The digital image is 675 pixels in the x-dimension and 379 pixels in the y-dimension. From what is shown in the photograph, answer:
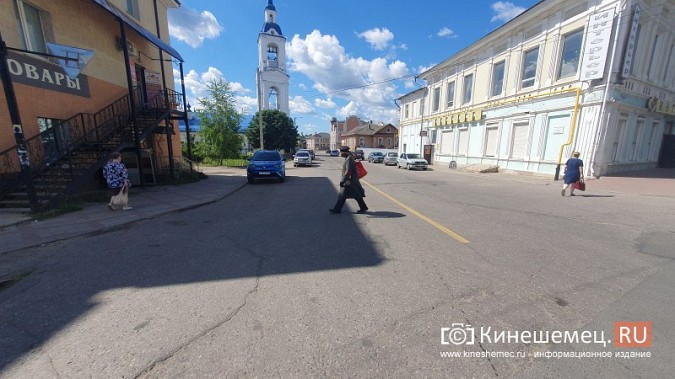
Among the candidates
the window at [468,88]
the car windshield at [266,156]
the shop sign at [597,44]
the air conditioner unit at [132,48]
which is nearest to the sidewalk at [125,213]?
the car windshield at [266,156]

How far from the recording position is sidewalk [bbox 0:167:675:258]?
518 cm

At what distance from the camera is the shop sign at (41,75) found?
24.5 feet

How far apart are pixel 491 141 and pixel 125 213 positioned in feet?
74.9

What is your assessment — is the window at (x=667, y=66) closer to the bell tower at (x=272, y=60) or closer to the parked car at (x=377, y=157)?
the parked car at (x=377, y=157)

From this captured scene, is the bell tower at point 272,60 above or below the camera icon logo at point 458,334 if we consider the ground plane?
above

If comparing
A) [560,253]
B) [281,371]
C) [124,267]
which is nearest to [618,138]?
[560,253]

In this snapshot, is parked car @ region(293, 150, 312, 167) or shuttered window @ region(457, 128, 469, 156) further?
parked car @ region(293, 150, 312, 167)

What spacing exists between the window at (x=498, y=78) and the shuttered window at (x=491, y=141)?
2.77 m

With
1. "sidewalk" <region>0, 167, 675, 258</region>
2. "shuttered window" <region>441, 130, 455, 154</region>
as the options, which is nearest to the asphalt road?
"sidewalk" <region>0, 167, 675, 258</region>

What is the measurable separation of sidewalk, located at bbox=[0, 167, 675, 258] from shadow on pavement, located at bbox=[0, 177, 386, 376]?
447 millimetres

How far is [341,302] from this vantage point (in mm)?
2973

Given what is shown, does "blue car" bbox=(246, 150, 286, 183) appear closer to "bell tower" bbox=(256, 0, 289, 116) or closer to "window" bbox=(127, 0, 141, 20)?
"window" bbox=(127, 0, 141, 20)
